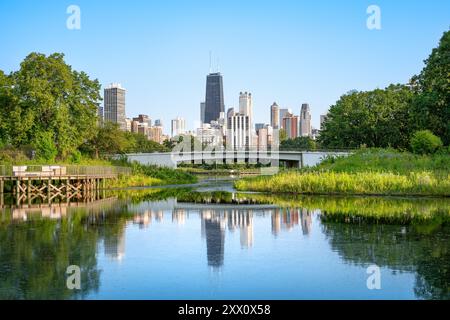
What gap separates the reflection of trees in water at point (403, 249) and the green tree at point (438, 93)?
32743 millimetres

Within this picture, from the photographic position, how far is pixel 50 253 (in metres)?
13.8

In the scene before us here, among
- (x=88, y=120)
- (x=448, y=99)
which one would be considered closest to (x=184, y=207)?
(x=88, y=120)

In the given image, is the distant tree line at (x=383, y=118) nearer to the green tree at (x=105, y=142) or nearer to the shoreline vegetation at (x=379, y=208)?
the shoreline vegetation at (x=379, y=208)

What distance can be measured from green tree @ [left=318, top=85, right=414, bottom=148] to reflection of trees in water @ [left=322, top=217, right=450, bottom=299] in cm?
5166

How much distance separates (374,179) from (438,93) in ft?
60.8

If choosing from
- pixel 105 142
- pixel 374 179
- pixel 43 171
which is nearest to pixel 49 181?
pixel 43 171

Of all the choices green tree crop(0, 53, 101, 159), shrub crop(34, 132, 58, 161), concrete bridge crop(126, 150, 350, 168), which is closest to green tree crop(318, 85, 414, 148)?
concrete bridge crop(126, 150, 350, 168)

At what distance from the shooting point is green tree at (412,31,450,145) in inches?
1873

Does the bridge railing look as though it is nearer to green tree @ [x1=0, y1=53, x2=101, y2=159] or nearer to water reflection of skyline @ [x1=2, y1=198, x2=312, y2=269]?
green tree @ [x1=0, y1=53, x2=101, y2=159]

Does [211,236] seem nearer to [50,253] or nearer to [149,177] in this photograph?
[50,253]

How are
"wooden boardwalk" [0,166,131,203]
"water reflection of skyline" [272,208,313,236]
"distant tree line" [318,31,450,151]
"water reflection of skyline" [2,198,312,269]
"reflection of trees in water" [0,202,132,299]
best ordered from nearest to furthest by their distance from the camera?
"reflection of trees in water" [0,202,132,299], "water reflection of skyline" [2,198,312,269], "water reflection of skyline" [272,208,313,236], "wooden boardwalk" [0,166,131,203], "distant tree line" [318,31,450,151]

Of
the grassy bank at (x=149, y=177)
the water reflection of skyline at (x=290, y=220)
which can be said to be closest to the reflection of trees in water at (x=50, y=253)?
the water reflection of skyline at (x=290, y=220)

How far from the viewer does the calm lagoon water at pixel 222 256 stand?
1009 cm

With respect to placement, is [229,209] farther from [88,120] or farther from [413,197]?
[88,120]
